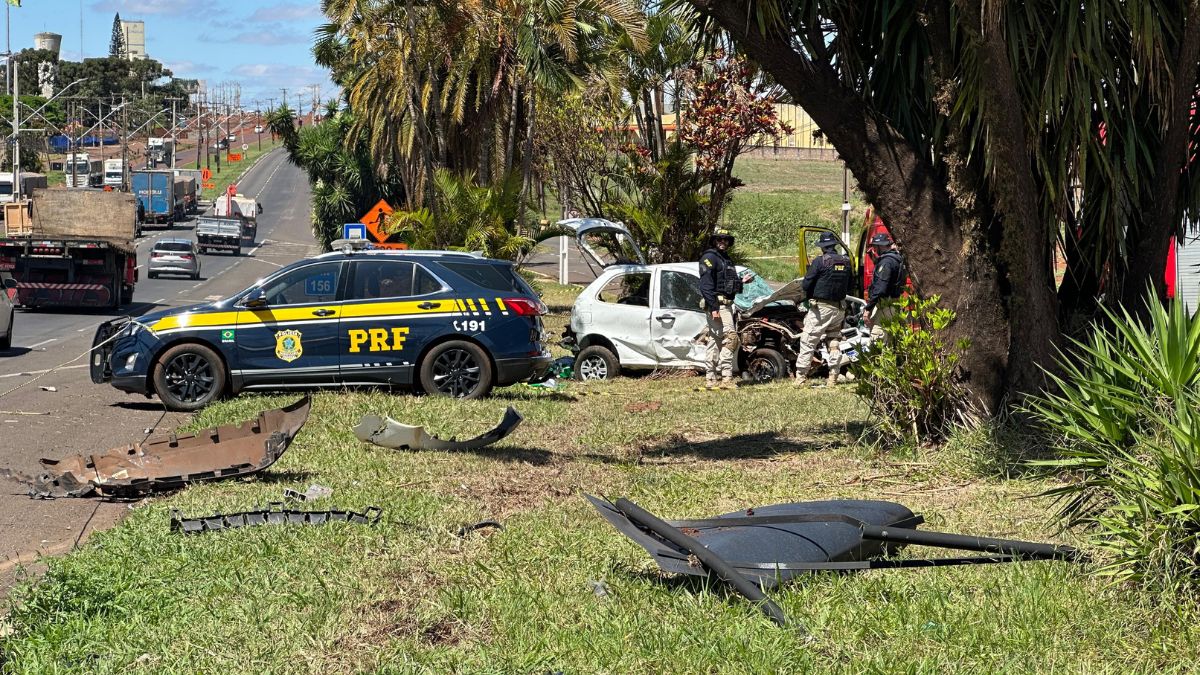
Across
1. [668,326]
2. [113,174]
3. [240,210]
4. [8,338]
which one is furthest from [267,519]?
[113,174]

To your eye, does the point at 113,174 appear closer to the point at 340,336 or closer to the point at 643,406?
the point at 340,336

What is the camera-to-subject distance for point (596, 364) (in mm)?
17672

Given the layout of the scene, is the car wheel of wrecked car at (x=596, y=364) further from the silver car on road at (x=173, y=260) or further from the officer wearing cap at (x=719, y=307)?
the silver car on road at (x=173, y=260)

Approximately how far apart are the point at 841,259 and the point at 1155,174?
6.15m

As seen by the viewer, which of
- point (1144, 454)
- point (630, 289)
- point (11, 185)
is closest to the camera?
point (1144, 454)

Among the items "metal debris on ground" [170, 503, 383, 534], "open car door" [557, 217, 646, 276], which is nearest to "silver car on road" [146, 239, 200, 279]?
"open car door" [557, 217, 646, 276]

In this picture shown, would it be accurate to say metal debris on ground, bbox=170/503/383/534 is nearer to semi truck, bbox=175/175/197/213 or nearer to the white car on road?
the white car on road

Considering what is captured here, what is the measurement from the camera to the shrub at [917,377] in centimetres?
1018

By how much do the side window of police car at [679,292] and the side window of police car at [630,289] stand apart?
0.76 ft

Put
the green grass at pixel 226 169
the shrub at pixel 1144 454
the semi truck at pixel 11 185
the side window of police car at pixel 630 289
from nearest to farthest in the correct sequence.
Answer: the shrub at pixel 1144 454 → the side window of police car at pixel 630 289 → the semi truck at pixel 11 185 → the green grass at pixel 226 169

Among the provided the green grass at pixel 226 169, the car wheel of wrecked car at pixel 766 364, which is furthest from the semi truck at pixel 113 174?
the car wheel of wrecked car at pixel 766 364

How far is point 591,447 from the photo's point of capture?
1153 centimetres

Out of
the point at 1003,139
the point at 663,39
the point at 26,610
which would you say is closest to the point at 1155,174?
→ the point at 1003,139

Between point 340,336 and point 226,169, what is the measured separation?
5369 inches
